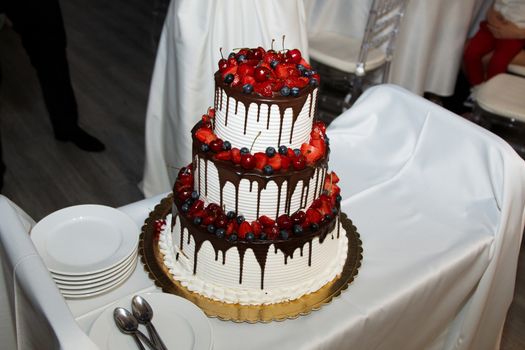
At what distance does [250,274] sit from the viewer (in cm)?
119

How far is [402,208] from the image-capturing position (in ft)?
4.98

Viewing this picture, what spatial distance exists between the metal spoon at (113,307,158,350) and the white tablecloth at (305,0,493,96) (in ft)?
7.47

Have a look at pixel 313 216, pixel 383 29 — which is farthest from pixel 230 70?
pixel 383 29

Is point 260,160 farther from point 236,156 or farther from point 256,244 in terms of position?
point 256,244

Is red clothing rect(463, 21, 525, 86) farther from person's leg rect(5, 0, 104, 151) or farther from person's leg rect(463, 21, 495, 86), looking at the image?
person's leg rect(5, 0, 104, 151)

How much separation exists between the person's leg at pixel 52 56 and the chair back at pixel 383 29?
4.80ft

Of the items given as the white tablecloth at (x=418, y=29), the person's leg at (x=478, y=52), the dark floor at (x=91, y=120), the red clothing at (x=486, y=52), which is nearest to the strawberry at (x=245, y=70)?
the dark floor at (x=91, y=120)

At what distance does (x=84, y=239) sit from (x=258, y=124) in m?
0.48

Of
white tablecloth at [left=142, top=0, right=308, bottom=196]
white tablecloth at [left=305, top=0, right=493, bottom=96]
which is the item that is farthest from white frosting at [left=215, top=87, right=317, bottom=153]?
white tablecloth at [left=305, top=0, right=493, bottom=96]

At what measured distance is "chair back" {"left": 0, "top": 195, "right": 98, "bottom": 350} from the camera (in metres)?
0.86

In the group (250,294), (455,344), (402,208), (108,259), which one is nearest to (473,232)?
(402,208)

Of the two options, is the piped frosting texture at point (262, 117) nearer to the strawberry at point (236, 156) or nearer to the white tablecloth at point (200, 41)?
the strawberry at point (236, 156)

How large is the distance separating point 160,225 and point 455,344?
2.91ft

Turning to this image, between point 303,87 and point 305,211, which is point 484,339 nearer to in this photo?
point 305,211
